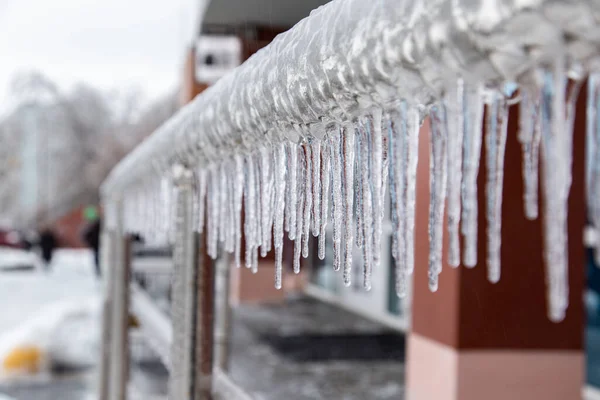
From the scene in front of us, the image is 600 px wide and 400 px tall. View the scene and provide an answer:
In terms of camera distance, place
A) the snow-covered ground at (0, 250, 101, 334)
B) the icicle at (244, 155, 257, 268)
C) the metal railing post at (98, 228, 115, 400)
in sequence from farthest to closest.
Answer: the snow-covered ground at (0, 250, 101, 334) → the metal railing post at (98, 228, 115, 400) → the icicle at (244, 155, 257, 268)

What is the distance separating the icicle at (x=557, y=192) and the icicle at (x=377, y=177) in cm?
21

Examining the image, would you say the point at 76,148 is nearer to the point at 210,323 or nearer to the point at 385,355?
the point at 385,355

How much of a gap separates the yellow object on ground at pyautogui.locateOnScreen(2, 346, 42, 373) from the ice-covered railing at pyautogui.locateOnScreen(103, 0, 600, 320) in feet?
23.1

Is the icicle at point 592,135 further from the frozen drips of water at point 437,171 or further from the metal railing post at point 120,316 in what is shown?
the metal railing post at point 120,316

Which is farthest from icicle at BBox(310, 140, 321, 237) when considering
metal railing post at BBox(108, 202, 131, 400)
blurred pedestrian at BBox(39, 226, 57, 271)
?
blurred pedestrian at BBox(39, 226, 57, 271)

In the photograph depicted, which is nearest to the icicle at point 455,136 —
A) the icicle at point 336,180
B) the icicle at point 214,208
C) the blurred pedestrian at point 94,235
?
the icicle at point 336,180

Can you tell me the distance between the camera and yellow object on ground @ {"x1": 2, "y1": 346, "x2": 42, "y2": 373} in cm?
721

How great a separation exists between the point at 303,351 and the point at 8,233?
2709 centimetres

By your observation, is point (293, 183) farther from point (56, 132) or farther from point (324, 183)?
point (56, 132)

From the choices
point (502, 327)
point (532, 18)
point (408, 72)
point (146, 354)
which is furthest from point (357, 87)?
point (146, 354)

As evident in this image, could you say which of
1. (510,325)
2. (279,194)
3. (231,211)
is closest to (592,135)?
(279,194)

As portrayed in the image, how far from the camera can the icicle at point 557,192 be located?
39 cm

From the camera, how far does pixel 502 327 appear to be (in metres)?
4.27

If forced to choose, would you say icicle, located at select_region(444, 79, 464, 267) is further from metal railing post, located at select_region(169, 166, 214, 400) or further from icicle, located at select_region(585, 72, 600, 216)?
metal railing post, located at select_region(169, 166, 214, 400)
